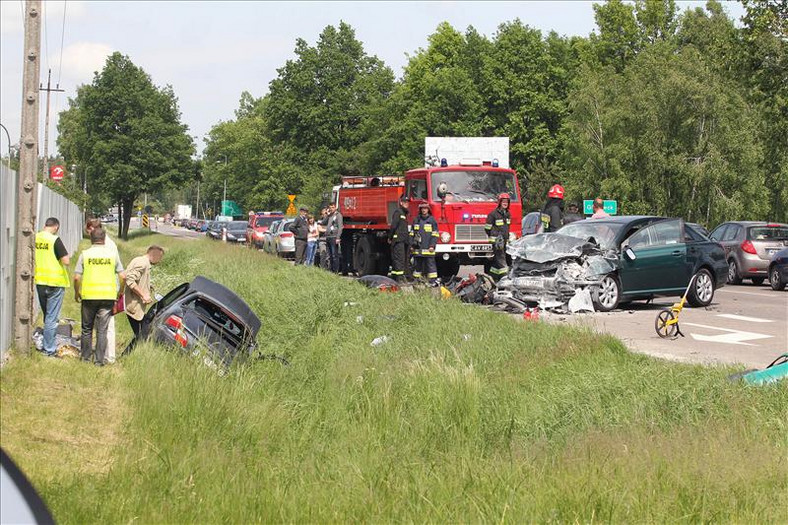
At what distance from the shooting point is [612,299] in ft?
56.6

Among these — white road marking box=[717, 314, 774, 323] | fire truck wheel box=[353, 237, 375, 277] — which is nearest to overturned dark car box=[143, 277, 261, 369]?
white road marking box=[717, 314, 774, 323]

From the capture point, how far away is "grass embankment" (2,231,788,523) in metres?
6.26

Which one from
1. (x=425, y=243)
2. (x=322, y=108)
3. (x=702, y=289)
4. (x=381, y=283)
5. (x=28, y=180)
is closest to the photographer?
(x=28, y=180)

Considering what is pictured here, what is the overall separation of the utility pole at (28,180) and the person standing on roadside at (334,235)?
52.5 feet

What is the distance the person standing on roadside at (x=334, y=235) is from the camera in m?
27.6

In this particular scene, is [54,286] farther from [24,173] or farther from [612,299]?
[612,299]

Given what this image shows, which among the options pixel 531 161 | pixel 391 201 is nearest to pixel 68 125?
pixel 531 161

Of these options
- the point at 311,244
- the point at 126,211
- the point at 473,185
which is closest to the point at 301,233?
the point at 311,244

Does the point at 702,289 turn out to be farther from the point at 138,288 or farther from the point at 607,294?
the point at 138,288

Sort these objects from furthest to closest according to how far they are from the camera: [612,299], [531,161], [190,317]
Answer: [531,161]
[612,299]
[190,317]

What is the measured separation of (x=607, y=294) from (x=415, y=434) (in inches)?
324

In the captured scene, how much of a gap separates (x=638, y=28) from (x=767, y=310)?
54.9 metres

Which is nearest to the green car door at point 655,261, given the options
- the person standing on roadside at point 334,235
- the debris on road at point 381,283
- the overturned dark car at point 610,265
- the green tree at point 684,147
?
the overturned dark car at point 610,265

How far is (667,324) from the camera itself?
13.8 metres
